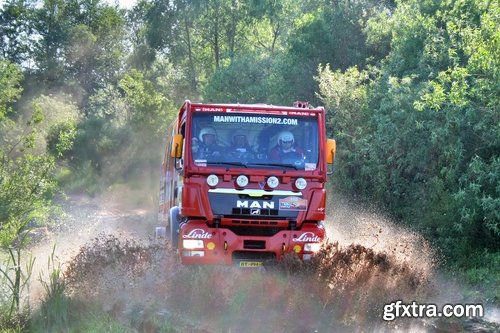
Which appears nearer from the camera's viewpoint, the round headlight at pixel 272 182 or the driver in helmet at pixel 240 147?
the round headlight at pixel 272 182

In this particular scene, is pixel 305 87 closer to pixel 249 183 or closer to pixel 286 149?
pixel 286 149

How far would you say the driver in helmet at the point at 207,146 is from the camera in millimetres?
10047

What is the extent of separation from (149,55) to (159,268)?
35567 millimetres

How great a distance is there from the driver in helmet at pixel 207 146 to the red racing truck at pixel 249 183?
0.01 m

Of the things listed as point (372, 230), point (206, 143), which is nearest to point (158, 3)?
point (372, 230)

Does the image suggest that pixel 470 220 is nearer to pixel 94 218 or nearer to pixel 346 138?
pixel 346 138

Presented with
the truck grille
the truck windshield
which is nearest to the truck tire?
the truck grille

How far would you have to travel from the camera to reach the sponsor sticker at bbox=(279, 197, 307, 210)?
9898 mm

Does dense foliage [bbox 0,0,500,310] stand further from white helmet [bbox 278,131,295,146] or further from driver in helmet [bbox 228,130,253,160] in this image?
driver in helmet [bbox 228,130,253,160]

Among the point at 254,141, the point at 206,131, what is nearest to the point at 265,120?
the point at 254,141

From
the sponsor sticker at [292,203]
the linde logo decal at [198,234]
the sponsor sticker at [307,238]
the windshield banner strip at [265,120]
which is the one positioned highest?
Result: the windshield banner strip at [265,120]

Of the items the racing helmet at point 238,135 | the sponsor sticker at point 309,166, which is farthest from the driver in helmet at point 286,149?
the racing helmet at point 238,135

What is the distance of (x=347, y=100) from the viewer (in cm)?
1878

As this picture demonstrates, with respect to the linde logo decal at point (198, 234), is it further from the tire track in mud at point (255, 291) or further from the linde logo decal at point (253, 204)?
the linde logo decal at point (253, 204)
